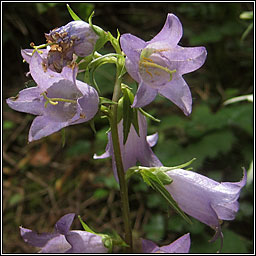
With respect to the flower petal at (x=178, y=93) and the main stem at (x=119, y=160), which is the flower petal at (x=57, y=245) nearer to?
the main stem at (x=119, y=160)

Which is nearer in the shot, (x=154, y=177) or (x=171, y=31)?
(x=171, y=31)

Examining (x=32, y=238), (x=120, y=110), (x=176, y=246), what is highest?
(x=120, y=110)

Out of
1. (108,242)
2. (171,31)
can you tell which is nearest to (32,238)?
(108,242)

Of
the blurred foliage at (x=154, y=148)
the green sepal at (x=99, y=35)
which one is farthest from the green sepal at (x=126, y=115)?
the blurred foliage at (x=154, y=148)

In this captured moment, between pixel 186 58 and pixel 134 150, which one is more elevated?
pixel 186 58

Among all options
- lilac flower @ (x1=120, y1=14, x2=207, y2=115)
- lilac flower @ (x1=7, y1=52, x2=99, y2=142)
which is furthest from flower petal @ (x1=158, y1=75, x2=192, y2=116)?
lilac flower @ (x1=7, y1=52, x2=99, y2=142)

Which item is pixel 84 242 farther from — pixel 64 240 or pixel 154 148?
pixel 154 148

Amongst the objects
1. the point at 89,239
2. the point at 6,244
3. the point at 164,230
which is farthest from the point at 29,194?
the point at 89,239
